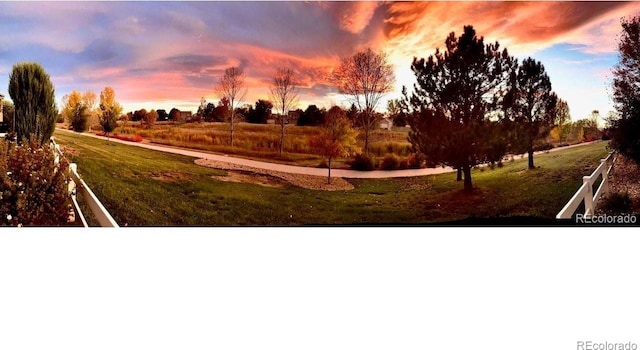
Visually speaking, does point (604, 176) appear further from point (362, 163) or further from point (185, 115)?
point (185, 115)

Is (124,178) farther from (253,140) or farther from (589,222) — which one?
(589,222)

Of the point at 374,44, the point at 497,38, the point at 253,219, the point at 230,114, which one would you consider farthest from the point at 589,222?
the point at 230,114

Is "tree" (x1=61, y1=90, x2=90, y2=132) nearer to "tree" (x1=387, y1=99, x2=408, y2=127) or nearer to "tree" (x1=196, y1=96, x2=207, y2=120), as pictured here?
"tree" (x1=196, y1=96, x2=207, y2=120)

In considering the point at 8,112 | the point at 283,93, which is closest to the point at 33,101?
the point at 8,112

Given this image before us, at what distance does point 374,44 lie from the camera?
7.54 metres

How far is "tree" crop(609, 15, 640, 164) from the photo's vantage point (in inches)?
287

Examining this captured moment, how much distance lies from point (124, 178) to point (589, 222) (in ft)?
21.6

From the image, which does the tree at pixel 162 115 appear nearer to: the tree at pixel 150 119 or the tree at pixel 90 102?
the tree at pixel 150 119

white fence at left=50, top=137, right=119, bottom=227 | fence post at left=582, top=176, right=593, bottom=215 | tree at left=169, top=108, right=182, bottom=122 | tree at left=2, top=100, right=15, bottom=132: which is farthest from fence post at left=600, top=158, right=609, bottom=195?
tree at left=2, top=100, right=15, bottom=132

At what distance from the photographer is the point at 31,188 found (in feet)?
24.1

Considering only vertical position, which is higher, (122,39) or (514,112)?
(122,39)

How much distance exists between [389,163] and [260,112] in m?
2.03

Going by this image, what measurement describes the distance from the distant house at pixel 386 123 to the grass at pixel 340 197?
76cm
